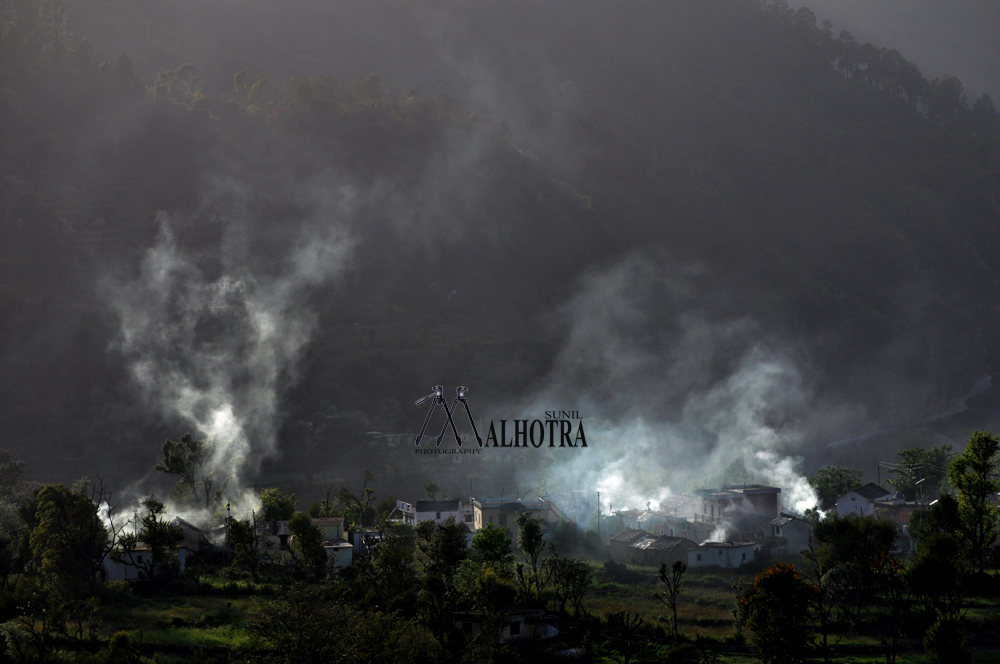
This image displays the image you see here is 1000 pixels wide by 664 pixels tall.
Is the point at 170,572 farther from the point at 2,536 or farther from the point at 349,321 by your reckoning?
the point at 349,321

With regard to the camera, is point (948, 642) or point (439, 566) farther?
point (439, 566)

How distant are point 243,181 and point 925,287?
145737 mm

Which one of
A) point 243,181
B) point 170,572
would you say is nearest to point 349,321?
point 243,181

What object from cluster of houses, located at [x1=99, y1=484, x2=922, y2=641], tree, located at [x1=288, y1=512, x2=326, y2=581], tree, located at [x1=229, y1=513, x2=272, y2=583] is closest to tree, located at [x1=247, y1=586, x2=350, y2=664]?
cluster of houses, located at [x1=99, y1=484, x2=922, y2=641]

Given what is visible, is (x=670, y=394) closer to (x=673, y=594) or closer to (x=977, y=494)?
(x=977, y=494)

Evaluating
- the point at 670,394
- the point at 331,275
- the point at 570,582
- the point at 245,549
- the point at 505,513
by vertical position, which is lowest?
the point at 570,582

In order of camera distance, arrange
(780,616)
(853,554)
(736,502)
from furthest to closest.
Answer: (736,502)
(853,554)
(780,616)

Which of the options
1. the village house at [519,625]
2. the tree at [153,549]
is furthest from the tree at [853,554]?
the tree at [153,549]

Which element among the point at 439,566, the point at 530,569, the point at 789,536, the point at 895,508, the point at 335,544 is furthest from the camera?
the point at 895,508

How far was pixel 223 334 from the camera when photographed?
358 ft

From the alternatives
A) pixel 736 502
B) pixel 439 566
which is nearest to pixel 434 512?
pixel 439 566

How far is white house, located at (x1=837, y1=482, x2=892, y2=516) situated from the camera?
74.4 m

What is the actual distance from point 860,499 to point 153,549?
5982cm

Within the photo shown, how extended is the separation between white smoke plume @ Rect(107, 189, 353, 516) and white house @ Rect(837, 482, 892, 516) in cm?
5650
